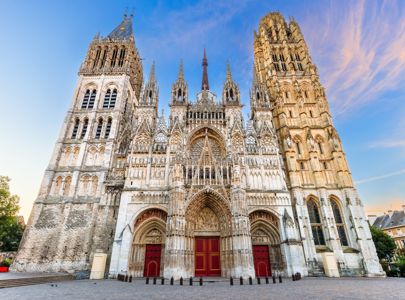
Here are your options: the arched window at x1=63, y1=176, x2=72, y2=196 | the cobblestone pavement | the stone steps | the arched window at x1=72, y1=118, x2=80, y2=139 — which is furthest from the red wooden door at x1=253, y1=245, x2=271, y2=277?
the arched window at x1=72, y1=118, x2=80, y2=139

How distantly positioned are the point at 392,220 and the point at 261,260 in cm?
3618

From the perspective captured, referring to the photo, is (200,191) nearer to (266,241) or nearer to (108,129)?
(266,241)

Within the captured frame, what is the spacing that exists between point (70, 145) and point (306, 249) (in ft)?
90.4

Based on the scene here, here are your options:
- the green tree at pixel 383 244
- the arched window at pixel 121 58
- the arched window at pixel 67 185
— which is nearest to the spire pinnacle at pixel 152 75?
the arched window at pixel 121 58

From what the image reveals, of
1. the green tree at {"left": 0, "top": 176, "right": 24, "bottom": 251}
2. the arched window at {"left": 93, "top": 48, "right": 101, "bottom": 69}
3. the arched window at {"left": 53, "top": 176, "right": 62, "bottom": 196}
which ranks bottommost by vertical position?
the green tree at {"left": 0, "top": 176, "right": 24, "bottom": 251}

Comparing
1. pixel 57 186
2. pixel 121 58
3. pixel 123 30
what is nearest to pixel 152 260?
pixel 57 186

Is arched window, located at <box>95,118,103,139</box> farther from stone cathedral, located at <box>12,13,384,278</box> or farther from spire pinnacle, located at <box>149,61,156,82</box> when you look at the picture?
spire pinnacle, located at <box>149,61,156,82</box>

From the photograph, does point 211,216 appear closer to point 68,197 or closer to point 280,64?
point 68,197

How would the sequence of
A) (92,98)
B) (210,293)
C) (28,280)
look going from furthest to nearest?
(92,98), (28,280), (210,293)

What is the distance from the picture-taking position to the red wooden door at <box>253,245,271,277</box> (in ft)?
65.7

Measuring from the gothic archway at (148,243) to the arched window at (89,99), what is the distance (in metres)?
17.4

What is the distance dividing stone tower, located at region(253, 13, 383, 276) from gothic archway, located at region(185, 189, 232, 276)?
7392 mm

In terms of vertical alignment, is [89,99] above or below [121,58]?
below

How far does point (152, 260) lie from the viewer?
2000 centimetres
